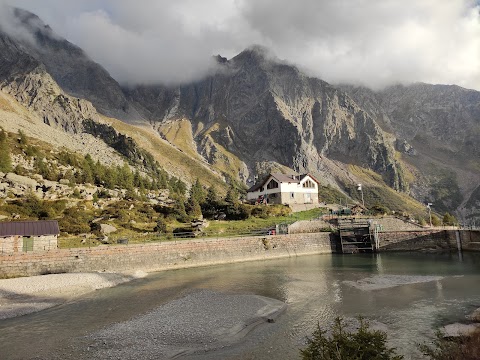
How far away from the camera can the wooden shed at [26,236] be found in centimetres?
3934

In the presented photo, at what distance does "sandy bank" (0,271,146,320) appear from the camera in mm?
27438

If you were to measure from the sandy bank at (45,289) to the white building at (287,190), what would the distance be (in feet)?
184

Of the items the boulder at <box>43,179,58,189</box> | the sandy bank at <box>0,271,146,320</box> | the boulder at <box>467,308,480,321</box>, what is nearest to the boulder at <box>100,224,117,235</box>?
the sandy bank at <box>0,271,146,320</box>

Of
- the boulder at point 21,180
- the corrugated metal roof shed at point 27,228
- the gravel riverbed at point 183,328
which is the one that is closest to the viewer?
the gravel riverbed at point 183,328

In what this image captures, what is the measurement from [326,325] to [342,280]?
16.4 m

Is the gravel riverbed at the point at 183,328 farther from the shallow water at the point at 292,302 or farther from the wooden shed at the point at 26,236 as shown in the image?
the wooden shed at the point at 26,236

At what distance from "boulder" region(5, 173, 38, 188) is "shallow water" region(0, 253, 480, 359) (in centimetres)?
5017

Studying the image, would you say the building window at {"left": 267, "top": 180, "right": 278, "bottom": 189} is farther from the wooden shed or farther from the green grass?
the wooden shed

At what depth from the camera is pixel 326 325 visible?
2130 cm

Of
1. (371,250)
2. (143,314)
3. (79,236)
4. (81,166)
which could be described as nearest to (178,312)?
(143,314)

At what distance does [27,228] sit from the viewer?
41.0 m

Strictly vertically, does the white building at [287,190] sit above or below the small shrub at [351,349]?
above

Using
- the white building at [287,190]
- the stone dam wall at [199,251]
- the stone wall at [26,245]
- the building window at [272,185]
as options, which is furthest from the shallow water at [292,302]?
the building window at [272,185]

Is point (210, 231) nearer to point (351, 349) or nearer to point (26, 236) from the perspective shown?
point (26, 236)
